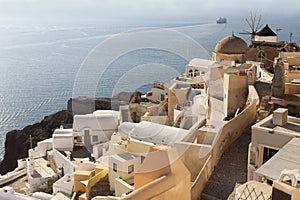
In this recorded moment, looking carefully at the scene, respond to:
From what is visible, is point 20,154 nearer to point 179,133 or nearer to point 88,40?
point 179,133

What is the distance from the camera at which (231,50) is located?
21750mm

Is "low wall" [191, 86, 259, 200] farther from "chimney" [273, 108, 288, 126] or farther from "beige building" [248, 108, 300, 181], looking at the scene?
"chimney" [273, 108, 288, 126]

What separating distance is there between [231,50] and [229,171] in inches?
531

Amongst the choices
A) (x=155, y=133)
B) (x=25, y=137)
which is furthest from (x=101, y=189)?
(x=25, y=137)

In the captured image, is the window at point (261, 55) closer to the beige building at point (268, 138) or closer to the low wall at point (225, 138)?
the low wall at point (225, 138)

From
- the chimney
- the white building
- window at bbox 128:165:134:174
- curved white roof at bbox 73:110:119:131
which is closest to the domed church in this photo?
curved white roof at bbox 73:110:119:131

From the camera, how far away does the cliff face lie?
29.9 meters

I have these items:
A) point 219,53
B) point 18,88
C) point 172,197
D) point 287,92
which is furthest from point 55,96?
point 172,197

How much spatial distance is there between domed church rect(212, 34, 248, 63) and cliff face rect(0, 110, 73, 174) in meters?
14.2

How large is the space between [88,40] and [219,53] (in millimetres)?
64380

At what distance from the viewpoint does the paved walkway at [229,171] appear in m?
8.41

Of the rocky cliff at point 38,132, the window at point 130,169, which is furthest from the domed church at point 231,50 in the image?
the window at point 130,169

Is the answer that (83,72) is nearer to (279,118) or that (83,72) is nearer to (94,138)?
(94,138)

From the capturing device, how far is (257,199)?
212 inches
